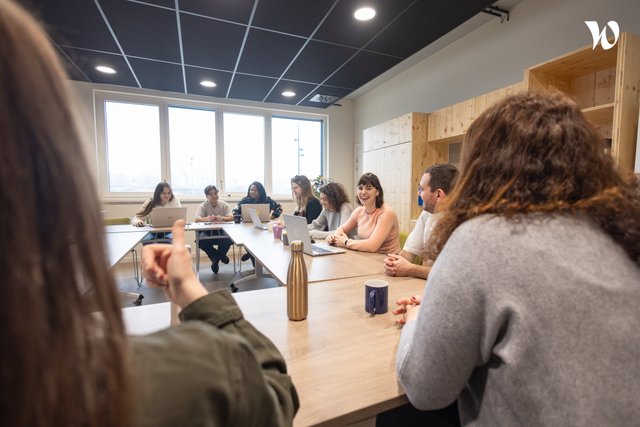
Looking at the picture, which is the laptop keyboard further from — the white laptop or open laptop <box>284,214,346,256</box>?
the white laptop

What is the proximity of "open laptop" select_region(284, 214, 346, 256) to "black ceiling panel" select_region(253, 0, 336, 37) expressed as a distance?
69.0 inches

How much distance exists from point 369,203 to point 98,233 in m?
2.23

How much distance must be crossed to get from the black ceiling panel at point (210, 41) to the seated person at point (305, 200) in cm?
154

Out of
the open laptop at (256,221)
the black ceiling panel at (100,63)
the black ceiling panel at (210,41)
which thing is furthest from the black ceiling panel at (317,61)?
the black ceiling panel at (100,63)

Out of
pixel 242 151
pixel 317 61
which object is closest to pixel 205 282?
pixel 242 151

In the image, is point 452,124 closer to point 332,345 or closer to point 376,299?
point 376,299

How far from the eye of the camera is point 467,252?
0.60 metres

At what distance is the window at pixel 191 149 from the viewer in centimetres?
520

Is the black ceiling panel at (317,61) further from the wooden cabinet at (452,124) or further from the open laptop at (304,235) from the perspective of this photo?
the open laptop at (304,235)

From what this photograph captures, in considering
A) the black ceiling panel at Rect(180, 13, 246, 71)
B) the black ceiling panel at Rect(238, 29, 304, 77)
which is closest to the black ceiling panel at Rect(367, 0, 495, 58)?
the black ceiling panel at Rect(238, 29, 304, 77)

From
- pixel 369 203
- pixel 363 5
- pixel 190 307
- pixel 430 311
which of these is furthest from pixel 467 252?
pixel 363 5

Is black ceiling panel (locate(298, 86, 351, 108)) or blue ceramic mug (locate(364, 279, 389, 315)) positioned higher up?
black ceiling panel (locate(298, 86, 351, 108))

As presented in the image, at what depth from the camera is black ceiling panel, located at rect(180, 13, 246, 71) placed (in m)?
2.85

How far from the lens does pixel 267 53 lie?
3.42 meters
